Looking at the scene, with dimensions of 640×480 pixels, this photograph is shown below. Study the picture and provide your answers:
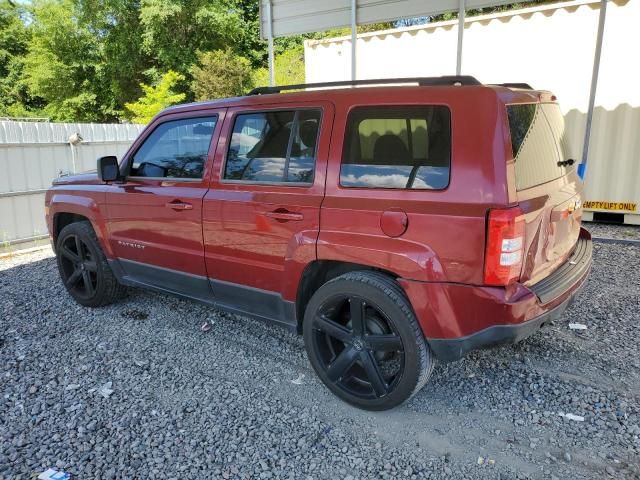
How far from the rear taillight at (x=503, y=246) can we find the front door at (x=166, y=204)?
6.86 ft

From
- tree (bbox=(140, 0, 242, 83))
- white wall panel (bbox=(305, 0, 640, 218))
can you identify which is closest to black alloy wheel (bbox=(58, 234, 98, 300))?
white wall panel (bbox=(305, 0, 640, 218))

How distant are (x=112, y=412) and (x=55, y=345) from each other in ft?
4.41

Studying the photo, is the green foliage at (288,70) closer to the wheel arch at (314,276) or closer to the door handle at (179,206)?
the door handle at (179,206)

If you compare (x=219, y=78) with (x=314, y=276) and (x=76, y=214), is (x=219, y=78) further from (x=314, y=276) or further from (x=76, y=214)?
(x=314, y=276)

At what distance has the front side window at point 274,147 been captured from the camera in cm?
320

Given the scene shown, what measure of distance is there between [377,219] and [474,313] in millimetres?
725

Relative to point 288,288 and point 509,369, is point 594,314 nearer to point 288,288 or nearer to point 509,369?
point 509,369

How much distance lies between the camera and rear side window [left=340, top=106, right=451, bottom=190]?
270 centimetres

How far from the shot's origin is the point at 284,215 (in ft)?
10.6

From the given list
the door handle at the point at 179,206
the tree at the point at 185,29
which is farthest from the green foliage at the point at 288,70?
the door handle at the point at 179,206

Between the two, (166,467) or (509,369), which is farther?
(509,369)

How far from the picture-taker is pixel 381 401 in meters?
2.98

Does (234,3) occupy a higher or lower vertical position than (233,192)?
higher

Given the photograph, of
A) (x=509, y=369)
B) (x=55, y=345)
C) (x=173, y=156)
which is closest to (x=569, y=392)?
(x=509, y=369)
